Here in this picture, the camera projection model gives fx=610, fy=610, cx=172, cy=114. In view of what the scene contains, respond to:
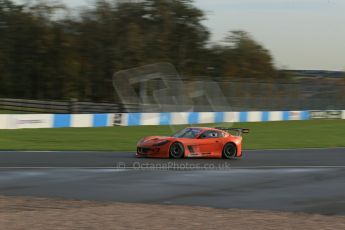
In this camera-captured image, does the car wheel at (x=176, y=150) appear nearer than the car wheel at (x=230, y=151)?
Yes

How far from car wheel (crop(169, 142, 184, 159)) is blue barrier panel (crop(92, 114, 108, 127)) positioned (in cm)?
1541

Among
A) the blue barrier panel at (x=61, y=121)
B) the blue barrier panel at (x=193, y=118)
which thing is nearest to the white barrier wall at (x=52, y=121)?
the blue barrier panel at (x=61, y=121)

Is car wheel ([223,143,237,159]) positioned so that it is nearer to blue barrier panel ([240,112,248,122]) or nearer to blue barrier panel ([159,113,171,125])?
blue barrier panel ([159,113,171,125])

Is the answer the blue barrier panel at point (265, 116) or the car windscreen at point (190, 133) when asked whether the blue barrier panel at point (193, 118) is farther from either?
the car windscreen at point (190, 133)

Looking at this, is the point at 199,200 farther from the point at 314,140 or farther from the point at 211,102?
the point at 211,102

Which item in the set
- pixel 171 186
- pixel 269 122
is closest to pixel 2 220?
pixel 171 186

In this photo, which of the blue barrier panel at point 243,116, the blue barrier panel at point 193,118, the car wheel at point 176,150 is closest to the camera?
the car wheel at point 176,150

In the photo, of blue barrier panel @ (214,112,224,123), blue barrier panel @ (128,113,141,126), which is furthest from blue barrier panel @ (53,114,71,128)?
blue barrier panel @ (214,112,224,123)

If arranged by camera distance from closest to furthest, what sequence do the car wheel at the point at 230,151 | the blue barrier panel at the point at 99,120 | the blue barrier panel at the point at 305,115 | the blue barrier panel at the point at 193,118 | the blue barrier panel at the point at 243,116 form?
the car wheel at the point at 230,151
the blue barrier panel at the point at 99,120
the blue barrier panel at the point at 193,118
the blue barrier panel at the point at 243,116
the blue barrier panel at the point at 305,115

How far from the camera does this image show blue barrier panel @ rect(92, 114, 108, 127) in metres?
31.0

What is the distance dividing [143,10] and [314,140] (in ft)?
106

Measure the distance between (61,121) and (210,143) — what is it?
1477 centimetres

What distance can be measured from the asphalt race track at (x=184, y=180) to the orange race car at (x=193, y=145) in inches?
12.4

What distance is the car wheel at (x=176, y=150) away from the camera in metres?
15.9
